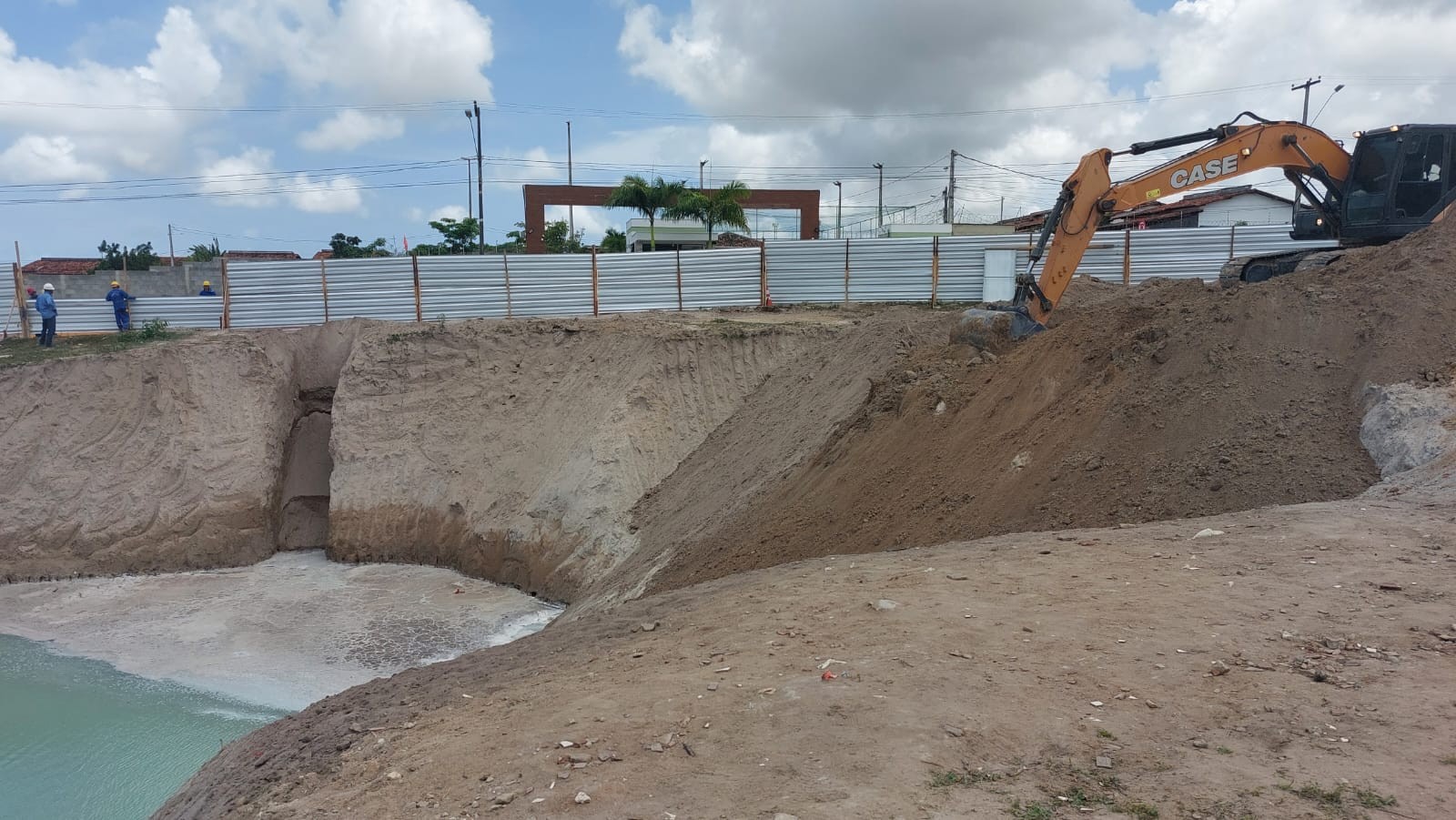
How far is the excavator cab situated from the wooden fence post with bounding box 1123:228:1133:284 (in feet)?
25.2

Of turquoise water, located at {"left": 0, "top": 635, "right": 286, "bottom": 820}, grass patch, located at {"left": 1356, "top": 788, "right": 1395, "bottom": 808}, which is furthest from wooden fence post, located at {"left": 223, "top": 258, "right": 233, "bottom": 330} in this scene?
grass patch, located at {"left": 1356, "top": 788, "right": 1395, "bottom": 808}

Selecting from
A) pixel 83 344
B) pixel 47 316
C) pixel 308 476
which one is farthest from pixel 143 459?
pixel 47 316

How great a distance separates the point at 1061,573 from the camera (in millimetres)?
5617

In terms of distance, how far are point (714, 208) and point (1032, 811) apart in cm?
2593

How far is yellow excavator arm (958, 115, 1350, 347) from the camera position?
10.3 meters

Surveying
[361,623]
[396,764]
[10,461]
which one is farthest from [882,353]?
[10,461]

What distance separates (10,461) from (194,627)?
6088 mm

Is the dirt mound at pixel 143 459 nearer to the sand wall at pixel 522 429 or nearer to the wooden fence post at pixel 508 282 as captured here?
the sand wall at pixel 522 429

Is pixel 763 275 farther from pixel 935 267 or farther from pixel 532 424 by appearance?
pixel 532 424

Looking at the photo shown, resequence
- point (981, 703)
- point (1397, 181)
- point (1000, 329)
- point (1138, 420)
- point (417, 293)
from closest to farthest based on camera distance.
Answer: point (981, 703)
point (1138, 420)
point (1397, 181)
point (1000, 329)
point (417, 293)

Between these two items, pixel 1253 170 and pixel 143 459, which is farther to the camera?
pixel 143 459

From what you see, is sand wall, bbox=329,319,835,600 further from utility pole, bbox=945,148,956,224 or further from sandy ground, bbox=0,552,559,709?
utility pole, bbox=945,148,956,224

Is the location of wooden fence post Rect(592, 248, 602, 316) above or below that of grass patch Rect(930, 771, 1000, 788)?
above

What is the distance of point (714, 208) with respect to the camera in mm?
27750
